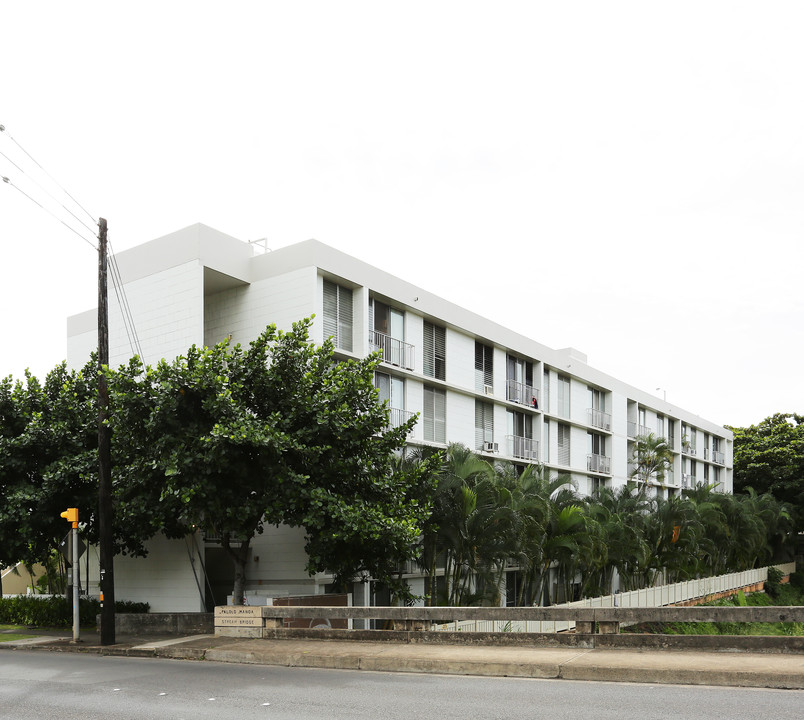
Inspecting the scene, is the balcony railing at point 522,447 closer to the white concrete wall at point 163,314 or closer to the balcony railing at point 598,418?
the balcony railing at point 598,418

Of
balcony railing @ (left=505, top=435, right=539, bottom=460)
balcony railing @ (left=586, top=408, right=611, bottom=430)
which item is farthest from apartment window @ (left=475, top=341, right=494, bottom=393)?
balcony railing @ (left=586, top=408, right=611, bottom=430)

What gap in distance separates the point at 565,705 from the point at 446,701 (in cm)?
139

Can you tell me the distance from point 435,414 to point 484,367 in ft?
14.5

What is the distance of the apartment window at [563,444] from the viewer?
40.4 metres

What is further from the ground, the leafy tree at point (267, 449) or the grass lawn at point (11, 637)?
the leafy tree at point (267, 449)

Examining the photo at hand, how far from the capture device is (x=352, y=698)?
10.6 m

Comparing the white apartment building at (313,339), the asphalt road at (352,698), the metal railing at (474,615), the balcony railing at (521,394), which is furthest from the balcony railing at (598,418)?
the asphalt road at (352,698)

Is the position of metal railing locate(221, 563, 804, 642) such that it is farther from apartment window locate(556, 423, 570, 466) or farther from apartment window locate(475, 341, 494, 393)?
apartment window locate(556, 423, 570, 466)

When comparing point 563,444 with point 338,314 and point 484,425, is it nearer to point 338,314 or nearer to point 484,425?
point 484,425

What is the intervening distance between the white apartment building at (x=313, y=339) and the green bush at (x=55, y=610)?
0.91 m

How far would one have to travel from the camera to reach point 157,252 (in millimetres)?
25922

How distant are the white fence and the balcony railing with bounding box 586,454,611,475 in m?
6.72

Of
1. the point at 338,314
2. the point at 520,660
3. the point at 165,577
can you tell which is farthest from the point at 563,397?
the point at 520,660

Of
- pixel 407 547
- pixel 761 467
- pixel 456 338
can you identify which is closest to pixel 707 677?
pixel 407 547
